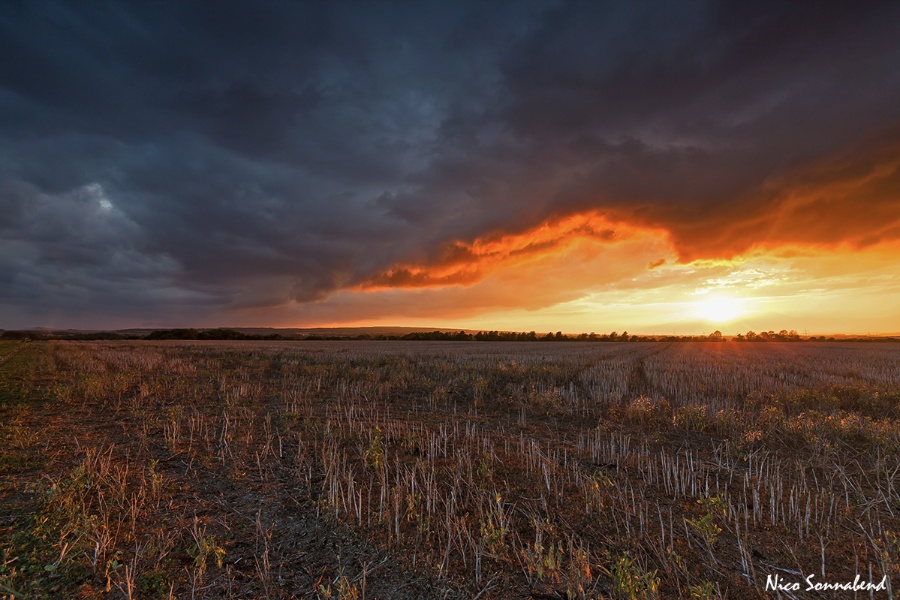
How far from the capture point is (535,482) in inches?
283

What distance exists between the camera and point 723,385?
1877cm

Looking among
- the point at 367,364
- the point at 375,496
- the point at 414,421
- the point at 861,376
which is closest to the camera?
the point at 375,496

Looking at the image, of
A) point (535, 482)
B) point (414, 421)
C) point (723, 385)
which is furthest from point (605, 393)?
point (535, 482)

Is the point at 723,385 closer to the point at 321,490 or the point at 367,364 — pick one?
the point at 321,490

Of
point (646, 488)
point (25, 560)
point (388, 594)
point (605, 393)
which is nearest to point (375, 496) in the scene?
point (388, 594)

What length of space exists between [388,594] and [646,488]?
5.07 m

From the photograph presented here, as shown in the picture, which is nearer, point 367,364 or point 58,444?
point 58,444

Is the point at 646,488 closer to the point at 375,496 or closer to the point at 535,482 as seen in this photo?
the point at 535,482

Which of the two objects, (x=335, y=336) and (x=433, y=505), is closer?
(x=433, y=505)

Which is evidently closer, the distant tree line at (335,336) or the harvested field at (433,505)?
the harvested field at (433,505)

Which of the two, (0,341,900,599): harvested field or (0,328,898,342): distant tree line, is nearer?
(0,341,900,599): harvested field

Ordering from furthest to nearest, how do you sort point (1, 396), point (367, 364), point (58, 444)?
point (367, 364) < point (1, 396) < point (58, 444)

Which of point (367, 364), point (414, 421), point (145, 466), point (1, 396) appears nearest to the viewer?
point (145, 466)

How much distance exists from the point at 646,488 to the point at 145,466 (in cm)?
960
